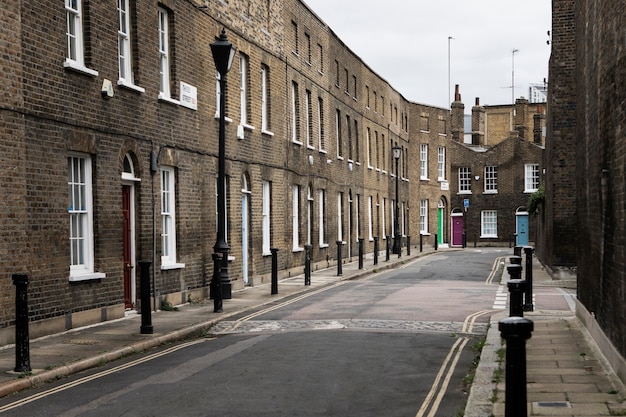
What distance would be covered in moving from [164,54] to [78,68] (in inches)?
164

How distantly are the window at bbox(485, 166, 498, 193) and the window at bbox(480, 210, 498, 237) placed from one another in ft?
5.28

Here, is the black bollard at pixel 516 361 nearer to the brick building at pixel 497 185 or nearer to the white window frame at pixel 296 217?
the white window frame at pixel 296 217

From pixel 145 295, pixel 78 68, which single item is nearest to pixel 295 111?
pixel 78 68

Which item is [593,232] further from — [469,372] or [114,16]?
[114,16]

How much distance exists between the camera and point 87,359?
1023cm

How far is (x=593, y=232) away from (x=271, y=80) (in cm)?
1527

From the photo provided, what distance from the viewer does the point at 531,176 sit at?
201 ft

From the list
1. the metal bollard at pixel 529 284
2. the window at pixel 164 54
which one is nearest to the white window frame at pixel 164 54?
the window at pixel 164 54

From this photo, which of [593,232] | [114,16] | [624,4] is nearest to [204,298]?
[114,16]

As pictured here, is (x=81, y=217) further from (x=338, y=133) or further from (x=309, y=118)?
(x=338, y=133)

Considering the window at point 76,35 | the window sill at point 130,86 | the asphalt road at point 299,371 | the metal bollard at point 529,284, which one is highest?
the window at point 76,35

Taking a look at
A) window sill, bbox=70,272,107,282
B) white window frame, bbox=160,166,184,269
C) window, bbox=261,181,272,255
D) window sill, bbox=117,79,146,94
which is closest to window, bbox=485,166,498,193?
window, bbox=261,181,272,255

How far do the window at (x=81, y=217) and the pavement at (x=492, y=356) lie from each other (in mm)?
1022

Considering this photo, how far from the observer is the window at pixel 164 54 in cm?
1778
